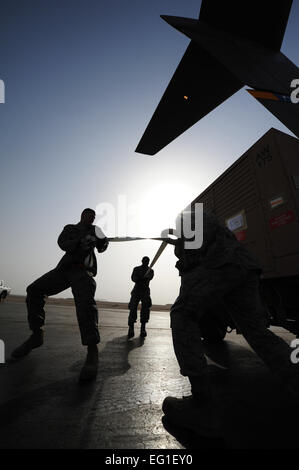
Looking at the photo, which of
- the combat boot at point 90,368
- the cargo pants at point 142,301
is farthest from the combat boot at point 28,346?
the cargo pants at point 142,301

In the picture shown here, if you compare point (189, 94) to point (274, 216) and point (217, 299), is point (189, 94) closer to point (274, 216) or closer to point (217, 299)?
point (274, 216)

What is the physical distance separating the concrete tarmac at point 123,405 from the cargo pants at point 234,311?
0.32 metres

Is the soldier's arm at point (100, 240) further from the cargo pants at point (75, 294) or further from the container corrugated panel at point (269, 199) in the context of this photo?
the container corrugated panel at point (269, 199)

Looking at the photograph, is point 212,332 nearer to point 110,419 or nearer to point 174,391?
point 174,391

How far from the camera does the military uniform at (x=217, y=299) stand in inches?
54.7

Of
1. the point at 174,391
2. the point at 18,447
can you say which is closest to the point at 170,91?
the point at 174,391

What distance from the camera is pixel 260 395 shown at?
1.82m

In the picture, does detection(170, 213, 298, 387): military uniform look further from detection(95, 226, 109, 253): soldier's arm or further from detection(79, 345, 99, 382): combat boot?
detection(95, 226, 109, 253): soldier's arm

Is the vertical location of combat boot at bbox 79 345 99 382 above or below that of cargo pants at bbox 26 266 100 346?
below

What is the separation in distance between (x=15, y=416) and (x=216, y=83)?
429 cm

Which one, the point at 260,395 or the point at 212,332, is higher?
the point at 260,395

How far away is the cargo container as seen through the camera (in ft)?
7.91

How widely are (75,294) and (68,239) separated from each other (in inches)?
26.1

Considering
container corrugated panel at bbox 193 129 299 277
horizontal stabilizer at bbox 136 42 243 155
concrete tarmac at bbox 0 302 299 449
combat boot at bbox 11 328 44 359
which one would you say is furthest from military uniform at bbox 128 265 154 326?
horizontal stabilizer at bbox 136 42 243 155
